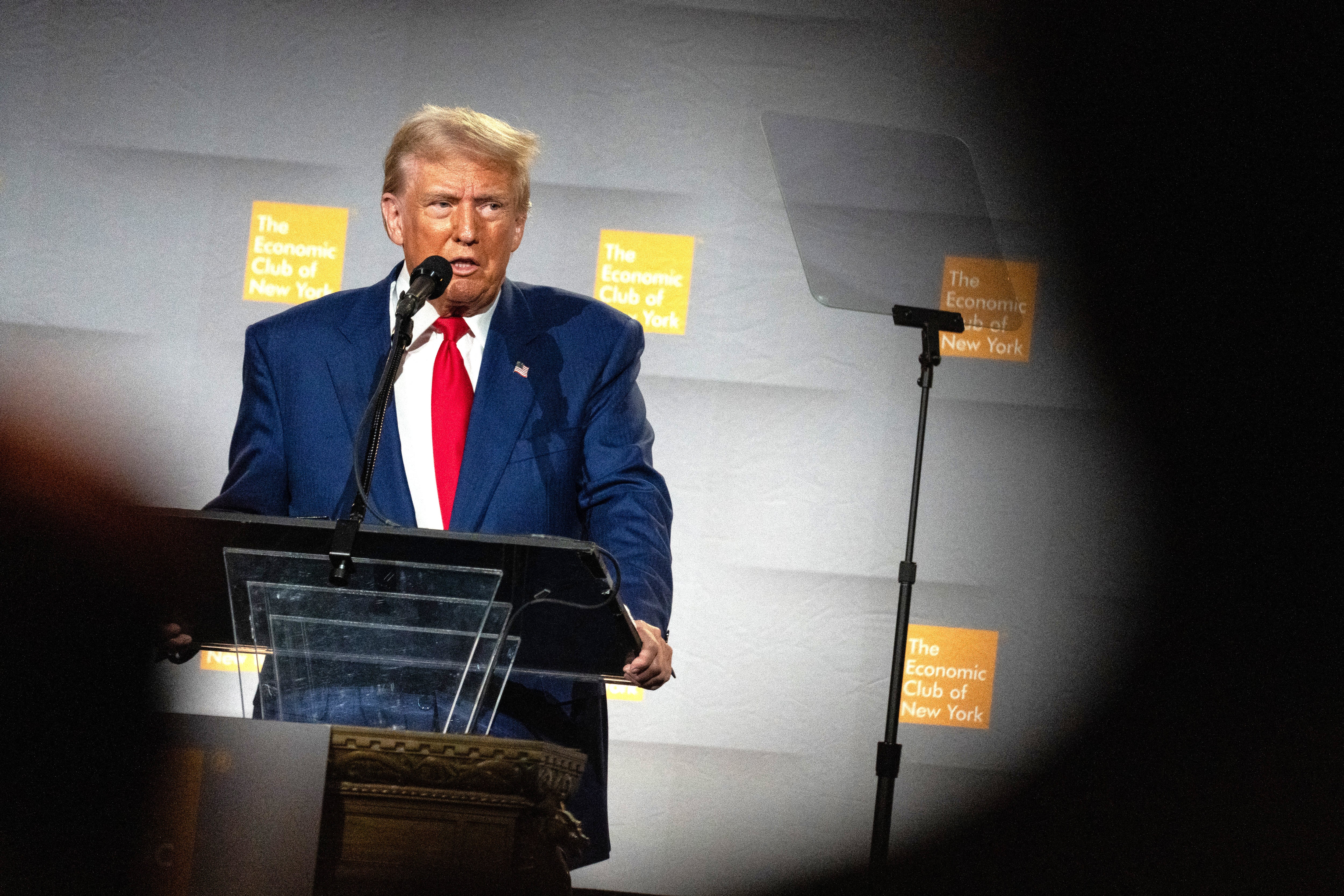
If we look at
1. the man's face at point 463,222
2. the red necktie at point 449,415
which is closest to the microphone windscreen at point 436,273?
the red necktie at point 449,415

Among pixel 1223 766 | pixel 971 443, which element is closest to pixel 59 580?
pixel 971 443

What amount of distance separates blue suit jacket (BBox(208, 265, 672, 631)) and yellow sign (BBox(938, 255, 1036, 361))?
1353mm

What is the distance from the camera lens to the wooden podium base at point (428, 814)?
119 centimetres

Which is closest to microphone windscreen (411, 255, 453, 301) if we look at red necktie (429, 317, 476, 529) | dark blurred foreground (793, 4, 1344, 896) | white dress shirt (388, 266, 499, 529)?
white dress shirt (388, 266, 499, 529)

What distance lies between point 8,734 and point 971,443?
2.76 meters

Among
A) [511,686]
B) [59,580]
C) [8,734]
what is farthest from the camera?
[511,686]

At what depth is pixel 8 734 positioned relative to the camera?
1.12 m

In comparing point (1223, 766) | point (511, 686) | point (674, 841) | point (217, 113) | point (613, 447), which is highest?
point (217, 113)

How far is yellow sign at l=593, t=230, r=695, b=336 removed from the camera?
3.49 meters

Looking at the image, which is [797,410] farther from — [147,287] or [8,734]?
[8,734]

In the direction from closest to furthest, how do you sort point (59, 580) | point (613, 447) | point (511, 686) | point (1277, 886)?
1. point (59, 580)
2. point (511, 686)
3. point (613, 447)
4. point (1277, 886)

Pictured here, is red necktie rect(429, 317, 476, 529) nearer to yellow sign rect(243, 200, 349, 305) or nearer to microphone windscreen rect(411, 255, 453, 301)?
microphone windscreen rect(411, 255, 453, 301)

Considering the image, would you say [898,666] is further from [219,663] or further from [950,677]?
[219,663]

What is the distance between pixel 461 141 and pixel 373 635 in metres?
1.07
